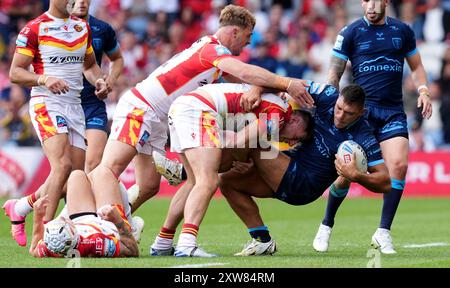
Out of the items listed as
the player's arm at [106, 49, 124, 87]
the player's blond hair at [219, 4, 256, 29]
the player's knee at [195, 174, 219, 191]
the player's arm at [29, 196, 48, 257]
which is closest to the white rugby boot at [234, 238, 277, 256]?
the player's knee at [195, 174, 219, 191]

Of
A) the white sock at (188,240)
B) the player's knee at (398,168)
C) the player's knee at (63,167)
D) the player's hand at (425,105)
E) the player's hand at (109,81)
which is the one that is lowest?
the white sock at (188,240)

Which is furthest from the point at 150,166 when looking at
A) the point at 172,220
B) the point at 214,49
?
the point at 214,49

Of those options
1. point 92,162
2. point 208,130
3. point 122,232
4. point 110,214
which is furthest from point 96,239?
point 92,162

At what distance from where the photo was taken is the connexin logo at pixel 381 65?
433 inches

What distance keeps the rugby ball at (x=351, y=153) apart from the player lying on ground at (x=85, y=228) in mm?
2125

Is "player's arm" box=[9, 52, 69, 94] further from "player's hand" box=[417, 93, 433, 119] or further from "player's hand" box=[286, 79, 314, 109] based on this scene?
"player's hand" box=[417, 93, 433, 119]

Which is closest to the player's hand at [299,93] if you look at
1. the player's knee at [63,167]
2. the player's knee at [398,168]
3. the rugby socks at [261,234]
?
the rugby socks at [261,234]

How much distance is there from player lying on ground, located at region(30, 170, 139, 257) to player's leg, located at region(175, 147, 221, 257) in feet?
1.59

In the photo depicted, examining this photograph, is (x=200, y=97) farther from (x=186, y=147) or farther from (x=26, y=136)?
(x=26, y=136)

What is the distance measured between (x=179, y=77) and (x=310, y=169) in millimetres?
1605

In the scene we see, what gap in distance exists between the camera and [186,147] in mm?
9320

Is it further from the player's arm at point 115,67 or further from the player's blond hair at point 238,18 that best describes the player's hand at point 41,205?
the player's arm at point 115,67
